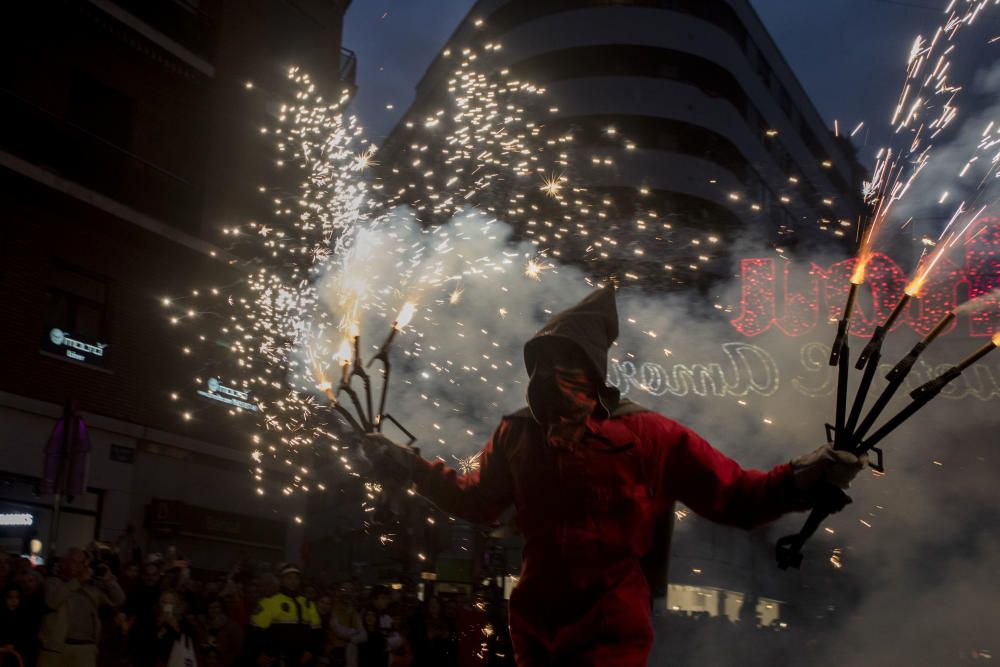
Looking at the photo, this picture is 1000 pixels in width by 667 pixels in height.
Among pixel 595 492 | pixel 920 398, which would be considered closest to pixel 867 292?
pixel 920 398

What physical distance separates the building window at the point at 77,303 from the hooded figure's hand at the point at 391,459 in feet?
39.5

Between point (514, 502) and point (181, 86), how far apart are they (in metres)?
15.6

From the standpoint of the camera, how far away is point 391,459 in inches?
175

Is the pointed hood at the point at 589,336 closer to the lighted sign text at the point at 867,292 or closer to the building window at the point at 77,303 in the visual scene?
the lighted sign text at the point at 867,292

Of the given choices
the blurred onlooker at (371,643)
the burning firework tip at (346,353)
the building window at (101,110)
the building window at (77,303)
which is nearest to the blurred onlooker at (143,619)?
the blurred onlooker at (371,643)

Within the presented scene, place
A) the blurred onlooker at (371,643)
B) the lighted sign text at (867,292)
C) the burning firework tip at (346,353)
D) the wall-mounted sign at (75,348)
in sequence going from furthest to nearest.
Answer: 1. the lighted sign text at (867,292)
2. the wall-mounted sign at (75,348)
3. the blurred onlooker at (371,643)
4. the burning firework tip at (346,353)

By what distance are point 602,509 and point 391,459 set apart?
42.2 inches

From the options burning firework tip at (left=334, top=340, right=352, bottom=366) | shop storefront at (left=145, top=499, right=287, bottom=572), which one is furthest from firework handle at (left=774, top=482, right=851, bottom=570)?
shop storefront at (left=145, top=499, right=287, bottom=572)

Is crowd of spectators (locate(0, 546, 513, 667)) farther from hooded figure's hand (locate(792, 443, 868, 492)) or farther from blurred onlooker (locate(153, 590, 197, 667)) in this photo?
hooded figure's hand (locate(792, 443, 868, 492))

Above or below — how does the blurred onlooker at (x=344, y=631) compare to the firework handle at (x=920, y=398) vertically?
below

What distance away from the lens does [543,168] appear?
42.4 ft

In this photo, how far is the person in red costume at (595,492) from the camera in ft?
12.0

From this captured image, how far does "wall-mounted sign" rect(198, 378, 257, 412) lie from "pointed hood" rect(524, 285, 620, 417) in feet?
47.0

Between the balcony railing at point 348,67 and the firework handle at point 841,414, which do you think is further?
the balcony railing at point 348,67
